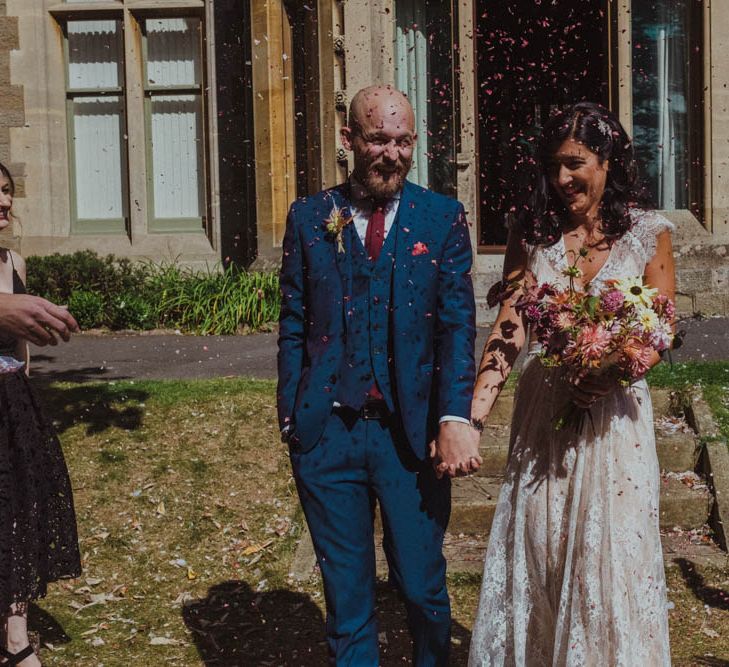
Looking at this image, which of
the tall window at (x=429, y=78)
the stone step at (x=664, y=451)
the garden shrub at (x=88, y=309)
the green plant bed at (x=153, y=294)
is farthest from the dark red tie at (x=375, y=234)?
the garden shrub at (x=88, y=309)

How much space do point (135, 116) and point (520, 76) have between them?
15.1 ft

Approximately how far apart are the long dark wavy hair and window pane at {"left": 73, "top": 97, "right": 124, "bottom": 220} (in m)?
11.2

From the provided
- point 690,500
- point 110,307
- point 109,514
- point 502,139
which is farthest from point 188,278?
point 690,500

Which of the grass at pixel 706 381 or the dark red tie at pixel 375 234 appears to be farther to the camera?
the grass at pixel 706 381

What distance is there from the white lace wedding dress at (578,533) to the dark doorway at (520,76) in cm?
888

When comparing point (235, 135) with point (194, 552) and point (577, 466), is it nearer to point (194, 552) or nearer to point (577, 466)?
point (194, 552)

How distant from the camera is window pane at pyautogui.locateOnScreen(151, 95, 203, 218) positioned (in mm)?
14727

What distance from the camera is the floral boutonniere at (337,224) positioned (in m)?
4.16

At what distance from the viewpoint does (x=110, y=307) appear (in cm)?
1272

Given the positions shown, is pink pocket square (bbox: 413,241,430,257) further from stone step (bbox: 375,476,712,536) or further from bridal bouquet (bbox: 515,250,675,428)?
stone step (bbox: 375,476,712,536)

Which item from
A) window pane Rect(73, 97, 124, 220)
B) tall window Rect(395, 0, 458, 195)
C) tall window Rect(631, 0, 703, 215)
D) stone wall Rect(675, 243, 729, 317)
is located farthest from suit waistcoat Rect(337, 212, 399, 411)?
window pane Rect(73, 97, 124, 220)

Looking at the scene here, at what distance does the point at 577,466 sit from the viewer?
13.6 ft

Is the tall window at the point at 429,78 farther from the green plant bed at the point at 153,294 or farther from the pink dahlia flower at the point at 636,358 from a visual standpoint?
the pink dahlia flower at the point at 636,358

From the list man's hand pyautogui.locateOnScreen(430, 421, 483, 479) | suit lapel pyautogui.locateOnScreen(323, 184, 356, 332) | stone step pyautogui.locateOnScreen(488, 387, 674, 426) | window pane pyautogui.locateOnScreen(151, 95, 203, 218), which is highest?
window pane pyautogui.locateOnScreen(151, 95, 203, 218)
